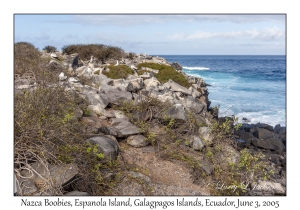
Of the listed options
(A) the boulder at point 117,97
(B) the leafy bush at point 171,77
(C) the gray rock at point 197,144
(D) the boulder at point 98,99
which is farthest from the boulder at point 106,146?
(B) the leafy bush at point 171,77

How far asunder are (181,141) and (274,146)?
650 centimetres

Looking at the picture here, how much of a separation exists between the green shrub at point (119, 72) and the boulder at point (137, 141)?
749cm

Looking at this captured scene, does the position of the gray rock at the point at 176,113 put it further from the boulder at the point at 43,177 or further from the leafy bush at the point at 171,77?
the leafy bush at the point at 171,77

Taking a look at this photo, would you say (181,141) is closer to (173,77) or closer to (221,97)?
(173,77)

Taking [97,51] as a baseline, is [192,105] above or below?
below

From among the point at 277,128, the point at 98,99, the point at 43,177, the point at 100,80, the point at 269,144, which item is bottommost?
the point at 269,144

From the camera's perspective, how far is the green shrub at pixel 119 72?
15078 millimetres

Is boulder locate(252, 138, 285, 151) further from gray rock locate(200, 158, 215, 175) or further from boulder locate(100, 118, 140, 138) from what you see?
boulder locate(100, 118, 140, 138)

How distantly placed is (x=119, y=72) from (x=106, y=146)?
9197 millimetres

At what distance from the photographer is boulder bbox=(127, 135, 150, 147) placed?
7.61 metres

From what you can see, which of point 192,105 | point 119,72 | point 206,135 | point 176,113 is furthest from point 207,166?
point 119,72

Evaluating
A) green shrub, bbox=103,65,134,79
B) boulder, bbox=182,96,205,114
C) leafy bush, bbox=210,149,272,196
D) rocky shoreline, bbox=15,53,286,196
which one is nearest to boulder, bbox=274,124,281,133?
rocky shoreline, bbox=15,53,286,196

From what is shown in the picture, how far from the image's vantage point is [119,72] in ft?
50.3

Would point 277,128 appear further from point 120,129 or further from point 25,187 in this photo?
point 25,187
